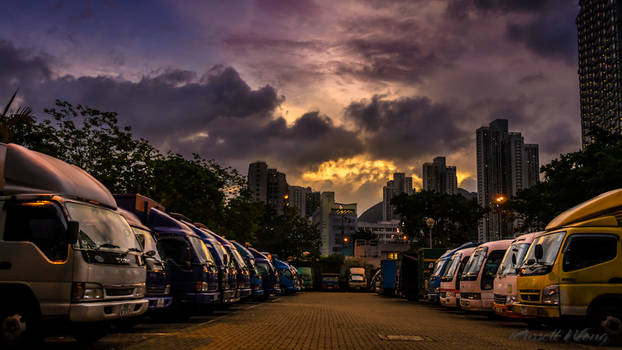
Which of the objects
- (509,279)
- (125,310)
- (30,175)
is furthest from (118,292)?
(509,279)

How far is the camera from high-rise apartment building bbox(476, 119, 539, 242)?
11938 cm

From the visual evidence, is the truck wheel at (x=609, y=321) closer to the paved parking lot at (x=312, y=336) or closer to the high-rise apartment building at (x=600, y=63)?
the paved parking lot at (x=312, y=336)

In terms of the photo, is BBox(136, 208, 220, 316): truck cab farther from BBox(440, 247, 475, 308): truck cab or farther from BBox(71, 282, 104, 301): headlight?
BBox(440, 247, 475, 308): truck cab

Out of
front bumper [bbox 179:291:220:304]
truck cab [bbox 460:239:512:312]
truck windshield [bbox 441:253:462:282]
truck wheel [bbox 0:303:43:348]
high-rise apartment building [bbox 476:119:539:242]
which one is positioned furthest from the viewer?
high-rise apartment building [bbox 476:119:539:242]

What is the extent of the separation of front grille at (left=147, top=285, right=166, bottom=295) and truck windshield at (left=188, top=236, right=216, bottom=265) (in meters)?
2.76

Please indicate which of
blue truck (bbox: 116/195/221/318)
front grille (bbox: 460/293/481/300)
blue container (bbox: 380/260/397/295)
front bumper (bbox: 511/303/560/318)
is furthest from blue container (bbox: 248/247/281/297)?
front bumper (bbox: 511/303/560/318)

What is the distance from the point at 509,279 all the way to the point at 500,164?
113621 mm

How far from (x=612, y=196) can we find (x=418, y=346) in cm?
567

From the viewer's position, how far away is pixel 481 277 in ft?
64.8

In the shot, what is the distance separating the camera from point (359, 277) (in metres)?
64.5

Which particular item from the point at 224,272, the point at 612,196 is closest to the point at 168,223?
the point at 224,272

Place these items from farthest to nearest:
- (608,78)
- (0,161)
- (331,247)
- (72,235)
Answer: (331,247) < (608,78) < (0,161) < (72,235)

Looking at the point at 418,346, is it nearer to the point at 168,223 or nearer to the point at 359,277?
the point at 168,223

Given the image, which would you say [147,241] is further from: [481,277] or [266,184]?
[266,184]
